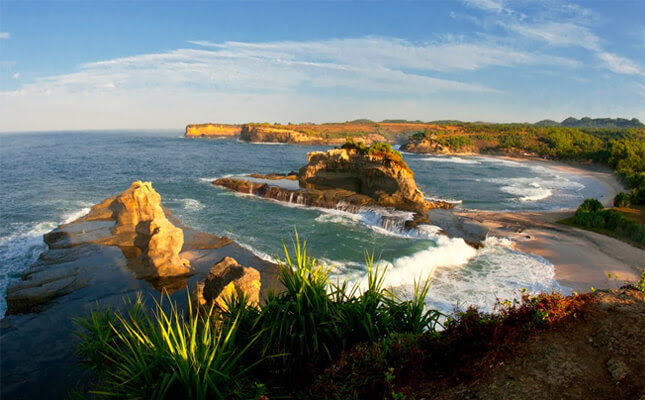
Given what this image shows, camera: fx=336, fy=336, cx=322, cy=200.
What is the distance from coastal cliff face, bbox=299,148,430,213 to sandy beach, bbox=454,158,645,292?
14.9ft

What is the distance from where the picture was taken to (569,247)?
2016 cm

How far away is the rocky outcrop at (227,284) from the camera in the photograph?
35.6 feet

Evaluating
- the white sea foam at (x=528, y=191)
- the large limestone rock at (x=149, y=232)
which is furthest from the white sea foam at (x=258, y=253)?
the white sea foam at (x=528, y=191)

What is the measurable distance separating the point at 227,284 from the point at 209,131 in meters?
165

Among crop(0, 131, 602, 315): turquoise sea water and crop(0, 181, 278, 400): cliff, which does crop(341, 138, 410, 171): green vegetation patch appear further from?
crop(0, 181, 278, 400): cliff

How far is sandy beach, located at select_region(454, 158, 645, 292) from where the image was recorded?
53.4 feet

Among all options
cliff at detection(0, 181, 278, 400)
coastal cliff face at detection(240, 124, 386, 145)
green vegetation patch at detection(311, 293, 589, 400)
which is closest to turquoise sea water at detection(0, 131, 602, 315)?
cliff at detection(0, 181, 278, 400)

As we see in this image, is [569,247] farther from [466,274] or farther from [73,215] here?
[73,215]

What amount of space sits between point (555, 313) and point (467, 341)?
61.5 inches

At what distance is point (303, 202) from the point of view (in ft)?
104

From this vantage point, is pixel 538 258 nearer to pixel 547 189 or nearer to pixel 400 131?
pixel 547 189

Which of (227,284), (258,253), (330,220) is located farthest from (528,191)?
(227,284)

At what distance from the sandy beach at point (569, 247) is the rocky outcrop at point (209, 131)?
496ft

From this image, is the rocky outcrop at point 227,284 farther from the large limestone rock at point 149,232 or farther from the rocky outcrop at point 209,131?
the rocky outcrop at point 209,131
